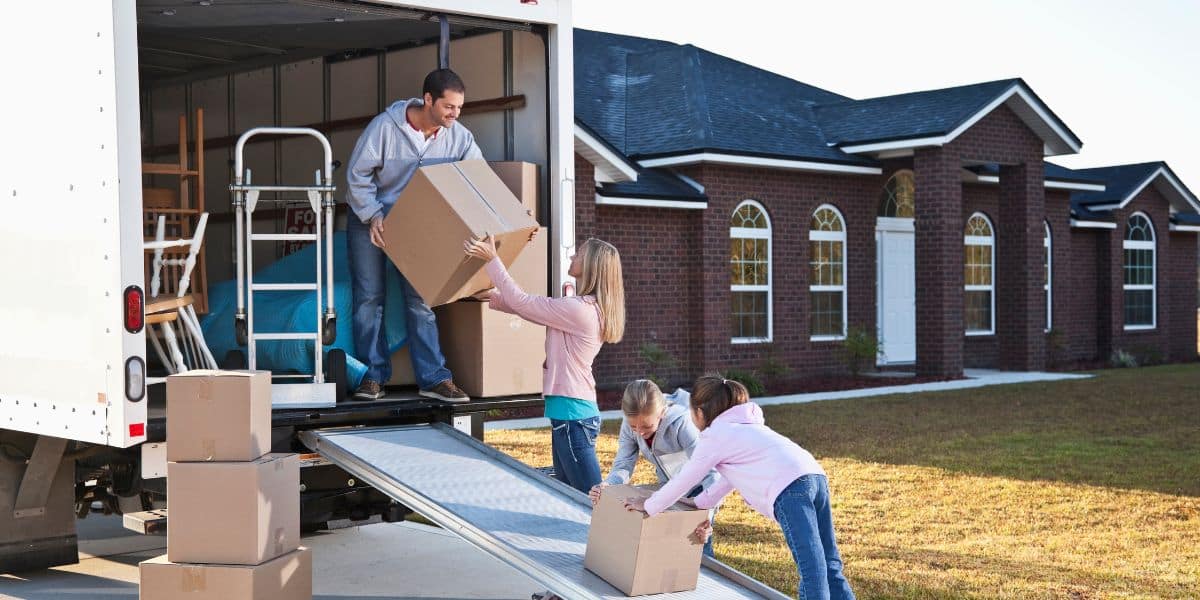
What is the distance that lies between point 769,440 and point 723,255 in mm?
13857

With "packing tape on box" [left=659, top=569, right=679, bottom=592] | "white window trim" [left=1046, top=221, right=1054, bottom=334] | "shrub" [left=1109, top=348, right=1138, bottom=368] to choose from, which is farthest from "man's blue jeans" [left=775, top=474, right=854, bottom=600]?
"shrub" [left=1109, top=348, right=1138, bottom=368]

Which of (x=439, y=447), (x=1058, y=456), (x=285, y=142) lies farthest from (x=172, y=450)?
(x=1058, y=456)

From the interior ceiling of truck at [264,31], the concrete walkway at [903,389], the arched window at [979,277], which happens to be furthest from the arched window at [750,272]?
the interior ceiling of truck at [264,31]

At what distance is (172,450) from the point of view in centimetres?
529

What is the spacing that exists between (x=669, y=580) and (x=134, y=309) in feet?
7.64

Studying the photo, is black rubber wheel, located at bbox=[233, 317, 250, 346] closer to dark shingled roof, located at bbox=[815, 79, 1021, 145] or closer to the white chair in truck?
the white chair in truck

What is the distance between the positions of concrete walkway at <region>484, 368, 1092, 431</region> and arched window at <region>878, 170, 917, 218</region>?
280cm

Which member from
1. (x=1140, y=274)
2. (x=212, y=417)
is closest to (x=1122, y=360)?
(x=1140, y=274)

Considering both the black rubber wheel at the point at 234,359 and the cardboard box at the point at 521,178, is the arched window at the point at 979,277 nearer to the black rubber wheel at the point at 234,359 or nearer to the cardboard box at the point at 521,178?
the cardboard box at the point at 521,178

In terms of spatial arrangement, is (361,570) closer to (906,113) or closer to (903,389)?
(903,389)

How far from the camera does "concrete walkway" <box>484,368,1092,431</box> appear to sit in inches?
559

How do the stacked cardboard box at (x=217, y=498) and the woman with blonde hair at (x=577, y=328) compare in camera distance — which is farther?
the woman with blonde hair at (x=577, y=328)

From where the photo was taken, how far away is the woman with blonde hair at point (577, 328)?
5.93 m

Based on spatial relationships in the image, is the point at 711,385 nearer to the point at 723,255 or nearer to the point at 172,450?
the point at 172,450
